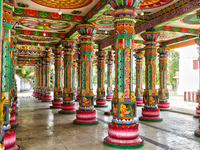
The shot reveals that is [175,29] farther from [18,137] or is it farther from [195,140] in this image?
[18,137]

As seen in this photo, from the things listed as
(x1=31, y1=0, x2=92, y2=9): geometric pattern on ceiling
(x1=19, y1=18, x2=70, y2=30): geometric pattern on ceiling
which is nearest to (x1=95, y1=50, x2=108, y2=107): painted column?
(x1=19, y1=18, x2=70, y2=30): geometric pattern on ceiling

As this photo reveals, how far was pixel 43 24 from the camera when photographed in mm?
10445

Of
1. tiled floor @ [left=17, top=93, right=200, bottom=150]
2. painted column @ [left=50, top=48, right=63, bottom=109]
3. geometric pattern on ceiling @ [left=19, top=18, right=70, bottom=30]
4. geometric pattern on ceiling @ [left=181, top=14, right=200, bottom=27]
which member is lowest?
tiled floor @ [left=17, top=93, right=200, bottom=150]

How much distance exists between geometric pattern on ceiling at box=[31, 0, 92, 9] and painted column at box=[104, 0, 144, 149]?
175cm

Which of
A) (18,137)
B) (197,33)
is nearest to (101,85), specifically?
(197,33)

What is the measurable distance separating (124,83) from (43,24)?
21.5 ft

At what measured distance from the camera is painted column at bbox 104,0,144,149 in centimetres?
Result: 553

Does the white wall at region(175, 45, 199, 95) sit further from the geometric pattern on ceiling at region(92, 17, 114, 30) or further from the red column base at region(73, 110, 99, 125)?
the red column base at region(73, 110, 99, 125)

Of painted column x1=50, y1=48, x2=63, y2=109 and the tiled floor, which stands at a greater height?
painted column x1=50, y1=48, x2=63, y2=109

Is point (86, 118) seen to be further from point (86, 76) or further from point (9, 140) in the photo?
point (9, 140)

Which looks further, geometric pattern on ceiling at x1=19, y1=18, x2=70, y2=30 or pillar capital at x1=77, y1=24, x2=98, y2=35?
geometric pattern on ceiling at x1=19, y1=18, x2=70, y2=30

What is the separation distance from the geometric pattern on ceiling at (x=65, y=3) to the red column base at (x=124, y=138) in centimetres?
433

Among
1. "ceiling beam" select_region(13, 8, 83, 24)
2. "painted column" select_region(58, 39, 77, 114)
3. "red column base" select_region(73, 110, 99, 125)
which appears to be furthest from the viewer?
"painted column" select_region(58, 39, 77, 114)

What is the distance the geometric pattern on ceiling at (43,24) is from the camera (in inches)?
→ 392
